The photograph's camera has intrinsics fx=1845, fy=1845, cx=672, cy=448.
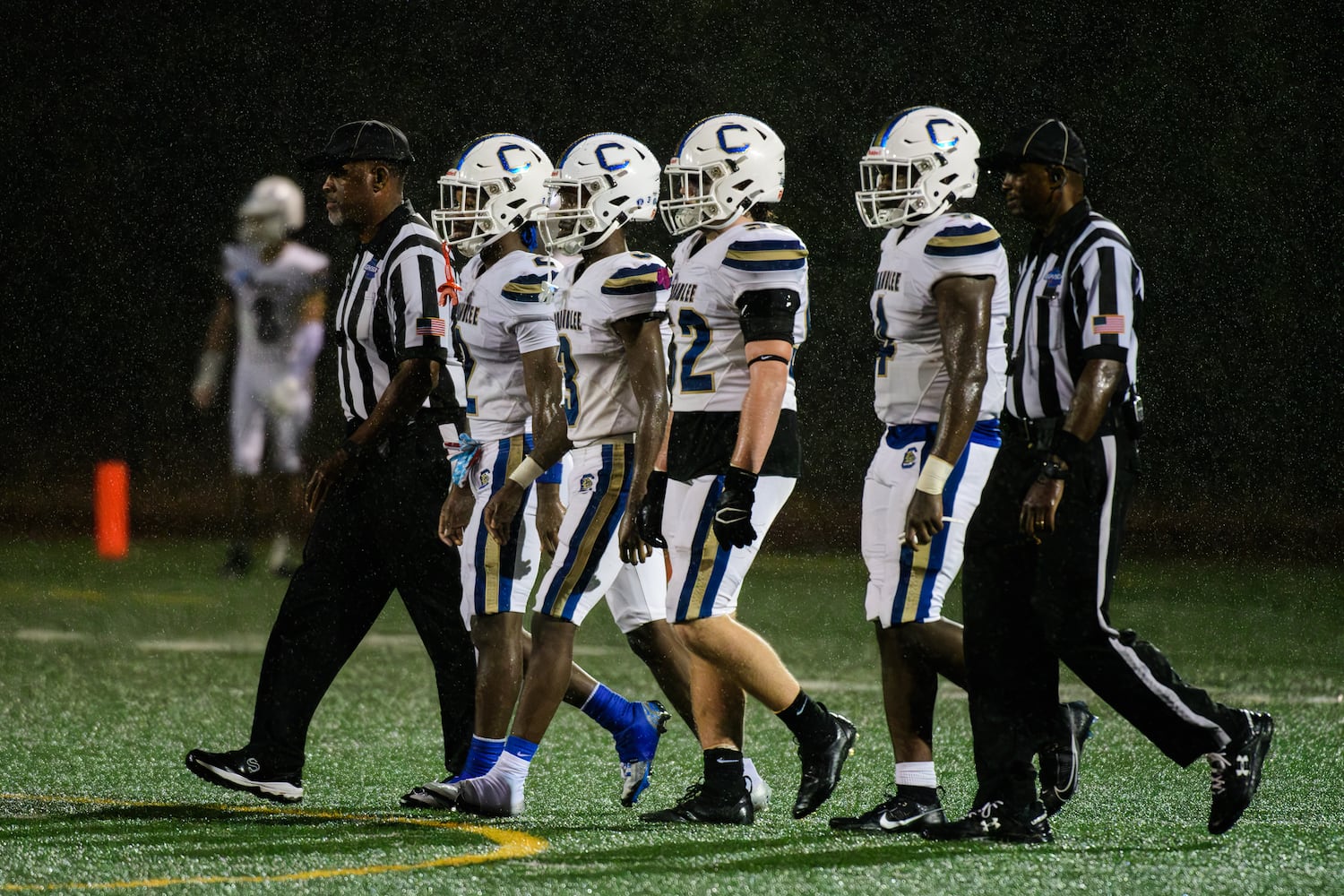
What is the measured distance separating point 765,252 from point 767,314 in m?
0.14

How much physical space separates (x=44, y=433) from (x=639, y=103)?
4481mm

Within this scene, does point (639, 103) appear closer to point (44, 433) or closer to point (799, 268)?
point (44, 433)

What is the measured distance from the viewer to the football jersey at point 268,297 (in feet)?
33.2

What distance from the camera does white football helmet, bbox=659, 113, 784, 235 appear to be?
414 centimetres

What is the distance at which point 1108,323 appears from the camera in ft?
11.6

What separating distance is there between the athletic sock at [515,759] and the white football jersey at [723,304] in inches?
32.9

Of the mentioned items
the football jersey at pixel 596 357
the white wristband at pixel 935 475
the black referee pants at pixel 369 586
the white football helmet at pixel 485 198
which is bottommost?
the black referee pants at pixel 369 586

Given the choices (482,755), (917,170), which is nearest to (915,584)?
(917,170)

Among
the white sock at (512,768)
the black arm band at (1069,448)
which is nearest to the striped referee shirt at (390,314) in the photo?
the white sock at (512,768)

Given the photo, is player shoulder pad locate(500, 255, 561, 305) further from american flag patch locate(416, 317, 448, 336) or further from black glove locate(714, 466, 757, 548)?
black glove locate(714, 466, 757, 548)

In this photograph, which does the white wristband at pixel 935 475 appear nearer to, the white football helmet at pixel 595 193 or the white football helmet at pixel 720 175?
the white football helmet at pixel 720 175

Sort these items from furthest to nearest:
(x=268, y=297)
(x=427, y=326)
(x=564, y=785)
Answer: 1. (x=268, y=297)
2. (x=564, y=785)
3. (x=427, y=326)

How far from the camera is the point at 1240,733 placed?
141 inches

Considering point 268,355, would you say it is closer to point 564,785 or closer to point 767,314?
point 564,785
